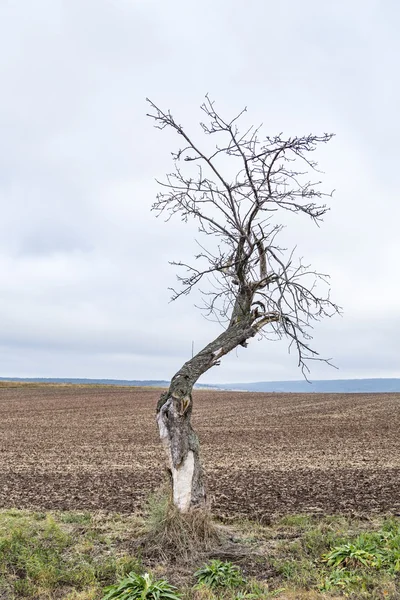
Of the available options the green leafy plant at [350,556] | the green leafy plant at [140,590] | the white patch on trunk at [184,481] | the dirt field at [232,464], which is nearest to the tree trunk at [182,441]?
the white patch on trunk at [184,481]

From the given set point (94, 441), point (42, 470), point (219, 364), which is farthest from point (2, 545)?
point (94, 441)

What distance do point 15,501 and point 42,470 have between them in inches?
178

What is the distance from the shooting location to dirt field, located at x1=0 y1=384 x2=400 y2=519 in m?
11.7

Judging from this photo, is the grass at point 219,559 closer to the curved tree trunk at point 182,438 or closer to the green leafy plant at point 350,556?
the green leafy plant at point 350,556

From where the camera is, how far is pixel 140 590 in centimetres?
636

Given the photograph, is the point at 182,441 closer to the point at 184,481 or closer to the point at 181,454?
the point at 181,454

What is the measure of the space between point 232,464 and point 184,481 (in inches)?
351

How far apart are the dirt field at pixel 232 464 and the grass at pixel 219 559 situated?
1.30 meters

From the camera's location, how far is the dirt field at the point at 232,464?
11711 millimetres

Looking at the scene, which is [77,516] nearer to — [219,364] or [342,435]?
[219,364]

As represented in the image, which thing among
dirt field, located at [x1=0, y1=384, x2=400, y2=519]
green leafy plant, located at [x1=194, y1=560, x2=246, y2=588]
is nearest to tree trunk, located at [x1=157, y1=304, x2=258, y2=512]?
dirt field, located at [x1=0, y1=384, x2=400, y2=519]

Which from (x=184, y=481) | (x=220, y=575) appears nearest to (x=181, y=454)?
(x=184, y=481)

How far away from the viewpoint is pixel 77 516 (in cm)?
1027

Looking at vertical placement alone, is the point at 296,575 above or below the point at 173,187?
below
